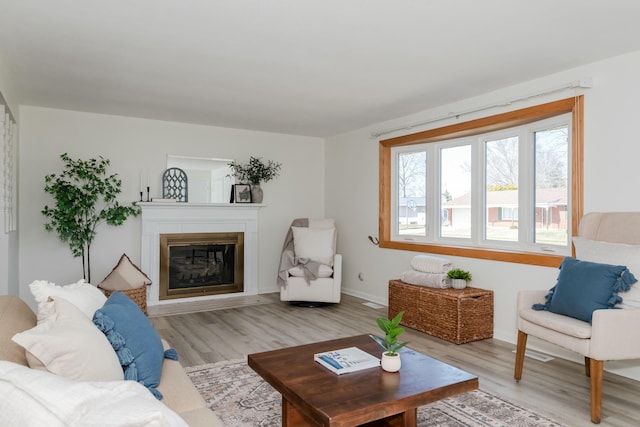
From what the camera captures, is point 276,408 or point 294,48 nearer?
point 276,408

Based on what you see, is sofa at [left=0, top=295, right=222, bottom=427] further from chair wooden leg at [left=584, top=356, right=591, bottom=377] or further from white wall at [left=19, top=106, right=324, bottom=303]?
white wall at [left=19, top=106, right=324, bottom=303]

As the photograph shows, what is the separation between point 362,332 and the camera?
13.5 feet

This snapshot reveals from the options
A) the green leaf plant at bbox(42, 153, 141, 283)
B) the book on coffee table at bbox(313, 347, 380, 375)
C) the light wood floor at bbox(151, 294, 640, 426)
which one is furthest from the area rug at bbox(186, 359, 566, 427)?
the green leaf plant at bbox(42, 153, 141, 283)

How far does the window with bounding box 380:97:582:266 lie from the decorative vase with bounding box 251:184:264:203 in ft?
5.56

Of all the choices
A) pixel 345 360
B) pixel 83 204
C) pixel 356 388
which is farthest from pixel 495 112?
pixel 83 204

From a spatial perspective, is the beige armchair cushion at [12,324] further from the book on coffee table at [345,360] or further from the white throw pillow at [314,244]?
the white throw pillow at [314,244]

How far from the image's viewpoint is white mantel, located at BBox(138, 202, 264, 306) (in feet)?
17.1

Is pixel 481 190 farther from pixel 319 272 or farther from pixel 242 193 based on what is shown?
pixel 242 193

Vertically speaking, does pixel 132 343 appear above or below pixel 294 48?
below

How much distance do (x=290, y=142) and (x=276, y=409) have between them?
4.42m

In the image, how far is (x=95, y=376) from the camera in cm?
140

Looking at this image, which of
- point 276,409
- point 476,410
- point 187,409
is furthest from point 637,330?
point 187,409

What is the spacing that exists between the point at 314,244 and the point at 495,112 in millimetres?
2607

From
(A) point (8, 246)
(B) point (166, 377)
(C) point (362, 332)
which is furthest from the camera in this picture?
(C) point (362, 332)
